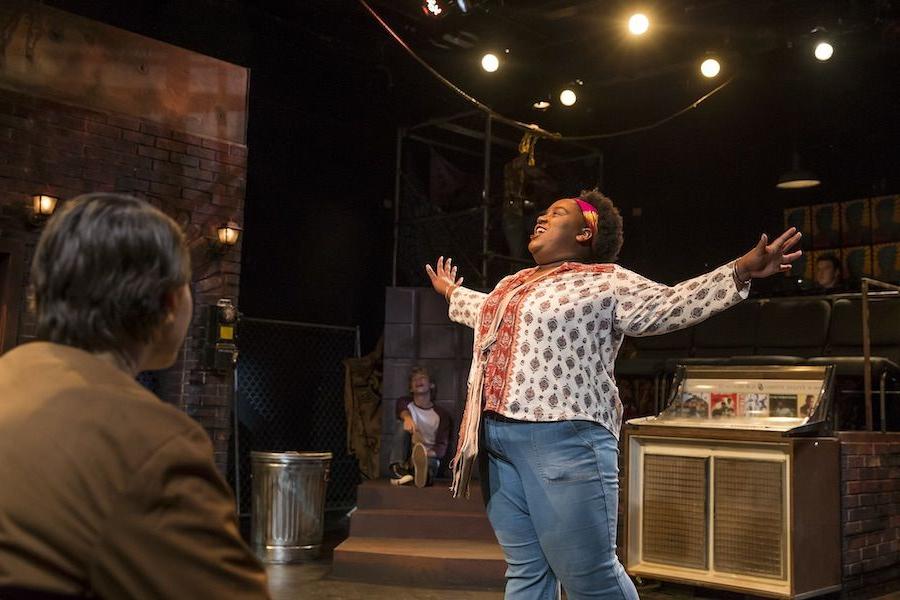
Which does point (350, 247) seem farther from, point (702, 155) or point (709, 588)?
point (709, 588)

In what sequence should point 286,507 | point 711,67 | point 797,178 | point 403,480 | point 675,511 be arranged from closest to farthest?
point 675,511 < point 286,507 < point 403,480 < point 711,67 < point 797,178

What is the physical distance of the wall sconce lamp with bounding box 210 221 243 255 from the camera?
6.88 m

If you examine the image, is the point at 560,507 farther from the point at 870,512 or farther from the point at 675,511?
the point at 870,512

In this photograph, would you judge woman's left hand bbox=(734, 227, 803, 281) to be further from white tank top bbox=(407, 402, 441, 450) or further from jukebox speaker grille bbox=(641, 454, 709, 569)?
white tank top bbox=(407, 402, 441, 450)

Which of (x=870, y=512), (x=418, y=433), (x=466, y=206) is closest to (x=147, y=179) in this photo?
(x=418, y=433)

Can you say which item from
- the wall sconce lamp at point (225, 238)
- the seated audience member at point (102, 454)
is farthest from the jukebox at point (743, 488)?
the seated audience member at point (102, 454)

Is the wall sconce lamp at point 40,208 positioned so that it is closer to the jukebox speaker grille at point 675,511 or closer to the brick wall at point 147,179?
the brick wall at point 147,179

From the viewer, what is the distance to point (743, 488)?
16.2 feet

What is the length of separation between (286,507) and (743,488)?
3378 millimetres

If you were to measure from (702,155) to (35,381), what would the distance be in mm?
9678

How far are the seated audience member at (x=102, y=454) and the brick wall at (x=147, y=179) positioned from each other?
5.12m

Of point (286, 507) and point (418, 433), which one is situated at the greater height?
point (418, 433)

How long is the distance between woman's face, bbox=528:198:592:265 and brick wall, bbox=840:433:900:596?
295cm

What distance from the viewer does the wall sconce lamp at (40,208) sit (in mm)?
5848
